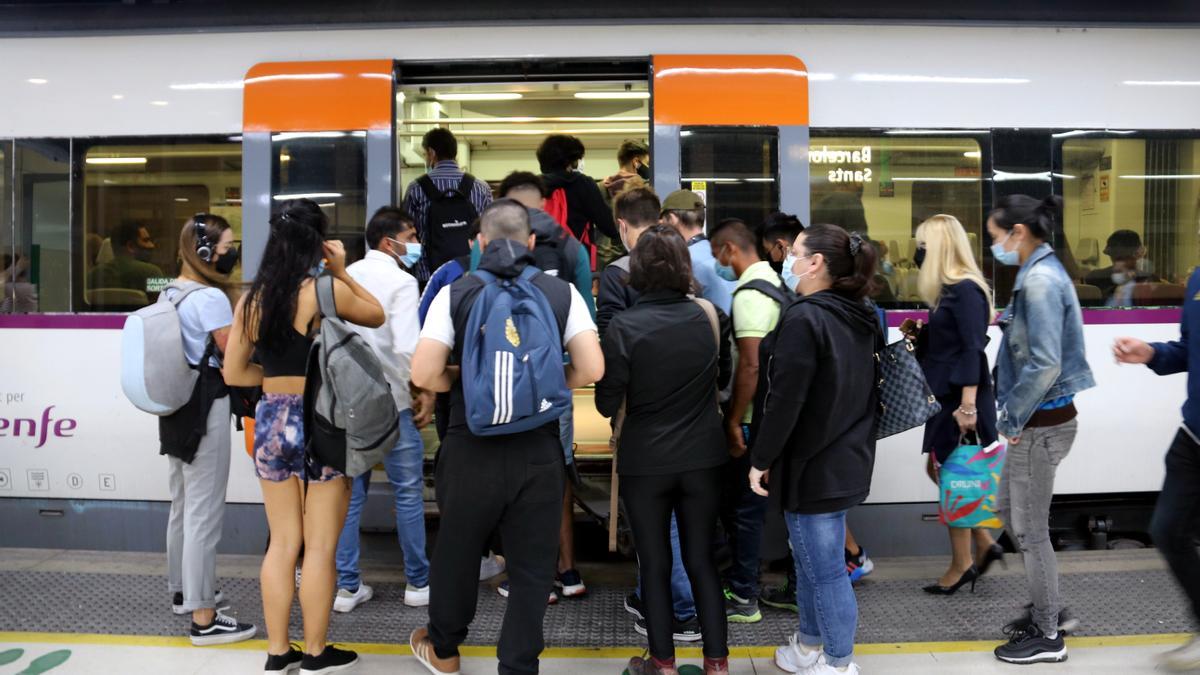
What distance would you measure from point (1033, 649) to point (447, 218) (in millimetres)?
3667

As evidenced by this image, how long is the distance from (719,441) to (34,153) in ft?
14.6

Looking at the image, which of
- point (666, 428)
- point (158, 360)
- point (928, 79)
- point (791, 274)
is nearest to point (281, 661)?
point (158, 360)

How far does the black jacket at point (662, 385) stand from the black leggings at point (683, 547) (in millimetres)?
86

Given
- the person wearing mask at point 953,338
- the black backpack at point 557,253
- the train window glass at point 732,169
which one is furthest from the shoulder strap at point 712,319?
the train window glass at point 732,169

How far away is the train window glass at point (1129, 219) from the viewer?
5637mm

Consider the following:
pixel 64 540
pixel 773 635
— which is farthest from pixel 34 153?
pixel 773 635

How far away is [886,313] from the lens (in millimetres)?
5473

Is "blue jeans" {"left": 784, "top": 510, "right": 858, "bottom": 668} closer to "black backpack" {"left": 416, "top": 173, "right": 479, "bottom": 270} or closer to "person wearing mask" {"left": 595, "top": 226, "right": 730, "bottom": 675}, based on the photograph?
"person wearing mask" {"left": 595, "top": 226, "right": 730, "bottom": 675}

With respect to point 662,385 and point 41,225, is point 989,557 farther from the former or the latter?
point 41,225

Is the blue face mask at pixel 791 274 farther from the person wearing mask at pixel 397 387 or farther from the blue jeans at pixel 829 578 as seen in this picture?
the person wearing mask at pixel 397 387

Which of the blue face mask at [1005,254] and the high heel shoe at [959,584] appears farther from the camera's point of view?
the high heel shoe at [959,584]

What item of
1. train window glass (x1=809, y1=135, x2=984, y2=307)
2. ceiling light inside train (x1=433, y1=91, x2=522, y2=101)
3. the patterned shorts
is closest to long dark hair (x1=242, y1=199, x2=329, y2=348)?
the patterned shorts

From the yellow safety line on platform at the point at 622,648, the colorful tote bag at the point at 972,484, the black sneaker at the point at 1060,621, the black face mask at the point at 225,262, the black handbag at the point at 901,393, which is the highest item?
the black face mask at the point at 225,262

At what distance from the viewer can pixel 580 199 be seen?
5.93 metres
